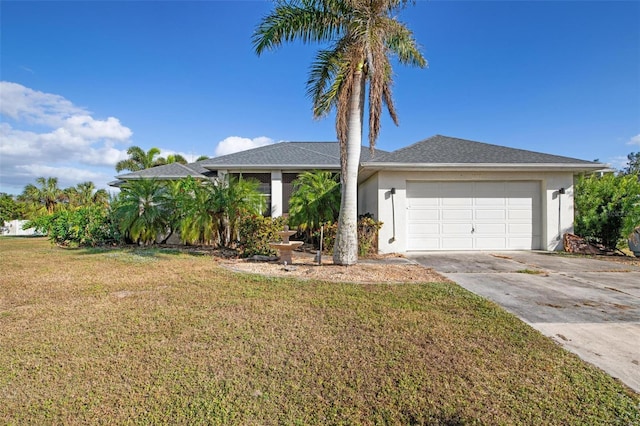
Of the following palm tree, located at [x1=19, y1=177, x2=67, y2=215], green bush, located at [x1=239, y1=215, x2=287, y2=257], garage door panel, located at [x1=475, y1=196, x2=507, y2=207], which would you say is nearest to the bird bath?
green bush, located at [x1=239, y1=215, x2=287, y2=257]

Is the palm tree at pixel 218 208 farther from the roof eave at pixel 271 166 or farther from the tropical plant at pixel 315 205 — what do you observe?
the roof eave at pixel 271 166

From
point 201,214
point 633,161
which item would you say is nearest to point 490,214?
point 201,214

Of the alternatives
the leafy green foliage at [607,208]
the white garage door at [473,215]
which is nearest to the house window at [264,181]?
the white garage door at [473,215]

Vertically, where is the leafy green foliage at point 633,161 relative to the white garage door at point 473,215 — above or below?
above

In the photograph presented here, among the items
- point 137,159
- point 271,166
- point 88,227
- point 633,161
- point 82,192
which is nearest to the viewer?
point 88,227

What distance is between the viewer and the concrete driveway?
10.3 ft

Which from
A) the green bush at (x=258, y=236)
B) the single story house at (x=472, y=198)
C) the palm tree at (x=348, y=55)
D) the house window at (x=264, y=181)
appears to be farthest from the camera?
the house window at (x=264, y=181)

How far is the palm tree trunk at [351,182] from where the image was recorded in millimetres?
7258

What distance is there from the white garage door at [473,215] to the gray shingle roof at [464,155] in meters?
0.86

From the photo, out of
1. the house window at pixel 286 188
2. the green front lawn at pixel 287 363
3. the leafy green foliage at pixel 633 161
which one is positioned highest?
the leafy green foliage at pixel 633 161

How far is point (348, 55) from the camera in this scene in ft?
23.3

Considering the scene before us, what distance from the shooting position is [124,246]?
11.6 m

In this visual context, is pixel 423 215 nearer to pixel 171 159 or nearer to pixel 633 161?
pixel 171 159

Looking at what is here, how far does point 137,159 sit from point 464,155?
26.5 meters
